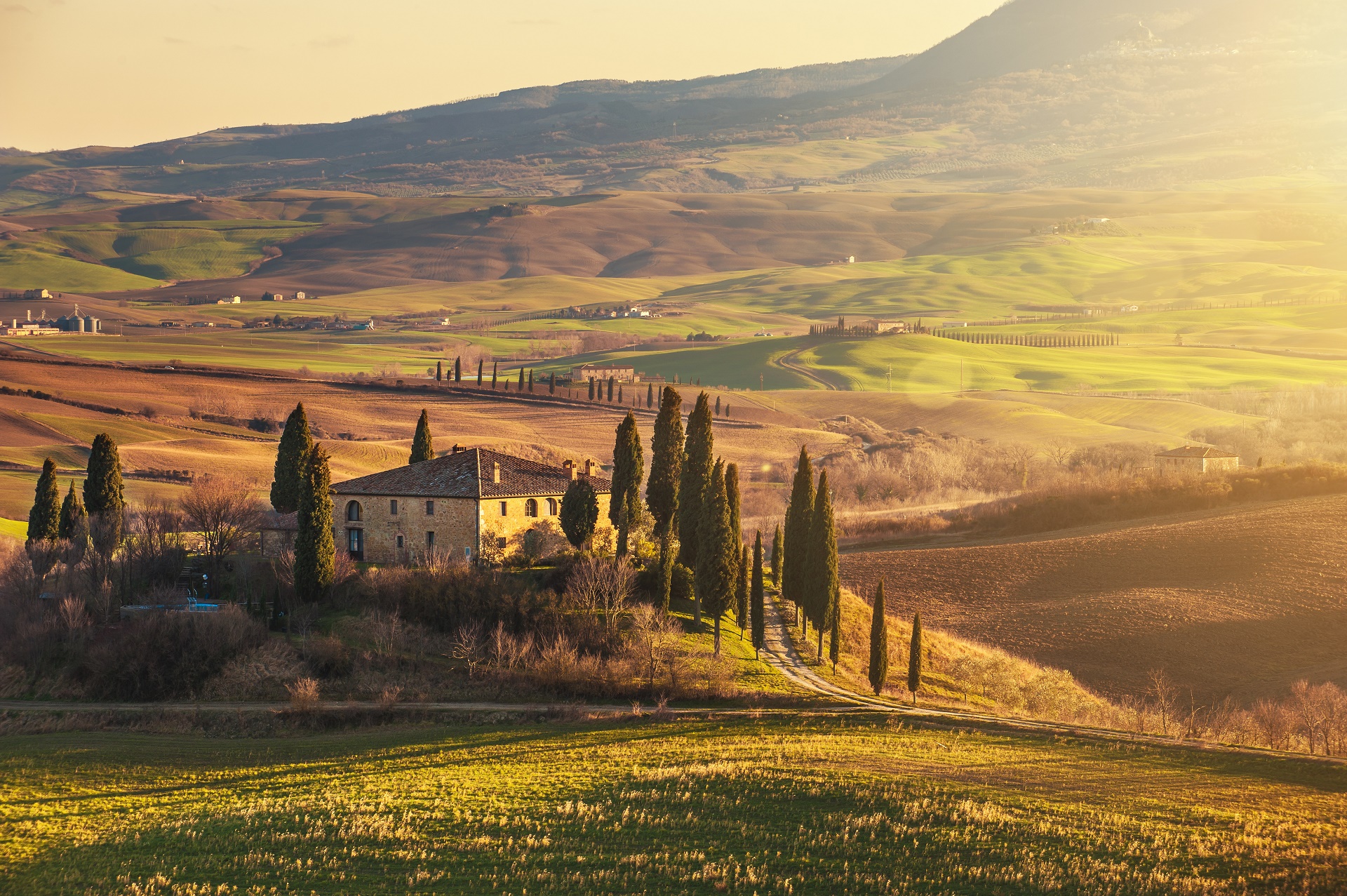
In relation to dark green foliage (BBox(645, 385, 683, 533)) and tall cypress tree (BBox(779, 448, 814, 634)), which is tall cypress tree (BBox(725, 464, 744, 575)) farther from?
dark green foliage (BBox(645, 385, 683, 533))

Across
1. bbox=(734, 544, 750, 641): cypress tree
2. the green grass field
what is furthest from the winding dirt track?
bbox=(734, 544, 750, 641): cypress tree

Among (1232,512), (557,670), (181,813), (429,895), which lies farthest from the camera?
(1232,512)

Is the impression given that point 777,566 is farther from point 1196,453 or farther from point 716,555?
point 1196,453

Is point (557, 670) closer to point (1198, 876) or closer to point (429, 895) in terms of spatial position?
point (429, 895)

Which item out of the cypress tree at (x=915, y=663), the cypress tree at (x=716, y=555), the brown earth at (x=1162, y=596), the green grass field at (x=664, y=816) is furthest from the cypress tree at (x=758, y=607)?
the brown earth at (x=1162, y=596)

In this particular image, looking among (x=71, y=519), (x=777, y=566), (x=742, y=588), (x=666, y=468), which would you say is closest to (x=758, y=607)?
(x=742, y=588)

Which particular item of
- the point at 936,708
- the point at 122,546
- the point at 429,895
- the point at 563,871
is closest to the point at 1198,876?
the point at 563,871
